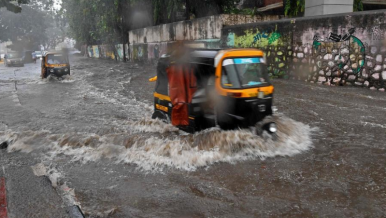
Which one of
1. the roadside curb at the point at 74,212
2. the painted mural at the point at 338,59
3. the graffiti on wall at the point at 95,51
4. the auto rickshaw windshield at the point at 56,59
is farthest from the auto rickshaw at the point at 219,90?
the graffiti on wall at the point at 95,51

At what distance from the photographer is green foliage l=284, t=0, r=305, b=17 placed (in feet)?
59.2

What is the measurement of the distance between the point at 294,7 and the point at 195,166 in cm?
1534

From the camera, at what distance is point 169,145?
6766mm

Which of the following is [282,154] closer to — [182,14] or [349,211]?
[349,211]

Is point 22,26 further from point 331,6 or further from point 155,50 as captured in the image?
point 331,6

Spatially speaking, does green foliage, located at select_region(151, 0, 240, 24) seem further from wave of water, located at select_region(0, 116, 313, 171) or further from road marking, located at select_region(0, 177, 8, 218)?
road marking, located at select_region(0, 177, 8, 218)

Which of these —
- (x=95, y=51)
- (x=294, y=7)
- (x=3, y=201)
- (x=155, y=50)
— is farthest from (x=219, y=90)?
(x=95, y=51)

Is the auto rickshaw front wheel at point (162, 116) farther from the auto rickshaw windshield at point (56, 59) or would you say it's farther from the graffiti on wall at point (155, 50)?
the graffiti on wall at point (155, 50)

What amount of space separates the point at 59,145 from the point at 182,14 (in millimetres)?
20752

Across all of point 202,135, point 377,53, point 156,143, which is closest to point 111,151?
point 156,143

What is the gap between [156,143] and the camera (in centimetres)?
706

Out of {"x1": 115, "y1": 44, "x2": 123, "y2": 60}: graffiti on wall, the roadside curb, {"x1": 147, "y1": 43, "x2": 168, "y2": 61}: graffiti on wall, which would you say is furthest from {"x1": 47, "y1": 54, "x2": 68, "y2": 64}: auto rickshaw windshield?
{"x1": 115, "y1": 44, "x2": 123, "y2": 60}: graffiti on wall

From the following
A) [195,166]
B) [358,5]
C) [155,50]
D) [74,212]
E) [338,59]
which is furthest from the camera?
[155,50]

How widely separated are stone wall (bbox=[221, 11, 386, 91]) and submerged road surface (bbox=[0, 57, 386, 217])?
2.62 m
